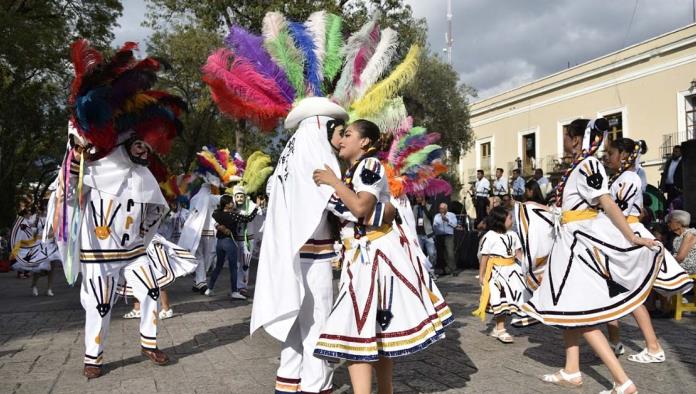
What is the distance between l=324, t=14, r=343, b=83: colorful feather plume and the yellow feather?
0.27 metres

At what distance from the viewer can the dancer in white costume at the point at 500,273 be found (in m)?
5.92

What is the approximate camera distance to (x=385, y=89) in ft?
14.0

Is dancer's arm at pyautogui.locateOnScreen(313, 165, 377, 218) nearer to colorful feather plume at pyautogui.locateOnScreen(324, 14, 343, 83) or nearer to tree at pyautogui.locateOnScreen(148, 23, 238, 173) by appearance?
colorful feather plume at pyautogui.locateOnScreen(324, 14, 343, 83)

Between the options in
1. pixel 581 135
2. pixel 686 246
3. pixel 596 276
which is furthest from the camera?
pixel 686 246

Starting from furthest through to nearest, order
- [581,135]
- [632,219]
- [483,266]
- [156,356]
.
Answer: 1. [483,266]
2. [632,219]
3. [156,356]
4. [581,135]

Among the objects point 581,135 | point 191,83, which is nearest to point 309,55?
point 581,135

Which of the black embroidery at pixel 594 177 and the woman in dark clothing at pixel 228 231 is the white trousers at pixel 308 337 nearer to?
the black embroidery at pixel 594 177

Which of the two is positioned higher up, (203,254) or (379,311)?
(379,311)

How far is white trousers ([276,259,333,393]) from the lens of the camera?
3486 mm

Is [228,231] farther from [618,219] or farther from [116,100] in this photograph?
[618,219]

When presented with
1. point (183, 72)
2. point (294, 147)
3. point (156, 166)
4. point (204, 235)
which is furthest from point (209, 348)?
point (183, 72)

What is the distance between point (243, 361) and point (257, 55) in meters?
2.69

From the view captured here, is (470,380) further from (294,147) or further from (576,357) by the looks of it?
(294,147)

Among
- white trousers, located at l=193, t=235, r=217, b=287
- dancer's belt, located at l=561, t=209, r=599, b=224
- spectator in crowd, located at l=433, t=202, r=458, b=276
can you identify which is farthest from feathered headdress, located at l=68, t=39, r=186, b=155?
spectator in crowd, located at l=433, t=202, r=458, b=276
